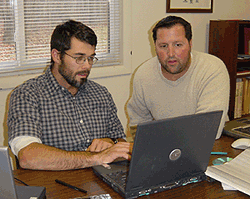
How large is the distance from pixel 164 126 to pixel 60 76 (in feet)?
3.02

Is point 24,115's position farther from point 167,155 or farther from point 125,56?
point 125,56

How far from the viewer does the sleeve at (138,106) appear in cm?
214

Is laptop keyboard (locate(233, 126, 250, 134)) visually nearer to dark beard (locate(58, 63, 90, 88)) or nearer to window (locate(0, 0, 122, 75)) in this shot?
dark beard (locate(58, 63, 90, 88))

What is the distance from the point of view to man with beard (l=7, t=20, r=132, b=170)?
1488 millimetres

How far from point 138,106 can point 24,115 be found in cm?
85

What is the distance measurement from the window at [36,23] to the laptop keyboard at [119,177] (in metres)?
1.41

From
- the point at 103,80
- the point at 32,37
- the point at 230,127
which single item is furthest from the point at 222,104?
the point at 32,37

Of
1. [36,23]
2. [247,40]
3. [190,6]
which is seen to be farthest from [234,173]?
[247,40]

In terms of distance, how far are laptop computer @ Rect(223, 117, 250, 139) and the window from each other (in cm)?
129

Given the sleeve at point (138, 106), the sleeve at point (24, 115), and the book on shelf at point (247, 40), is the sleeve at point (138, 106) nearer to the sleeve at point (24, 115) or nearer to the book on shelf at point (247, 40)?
the sleeve at point (24, 115)

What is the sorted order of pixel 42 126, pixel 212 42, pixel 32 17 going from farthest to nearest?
1. pixel 212 42
2. pixel 32 17
3. pixel 42 126

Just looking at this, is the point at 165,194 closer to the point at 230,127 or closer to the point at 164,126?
the point at 164,126

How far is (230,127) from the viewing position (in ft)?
5.75

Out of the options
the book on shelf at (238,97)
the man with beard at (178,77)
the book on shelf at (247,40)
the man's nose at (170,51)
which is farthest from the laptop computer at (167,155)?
the book on shelf at (247,40)
